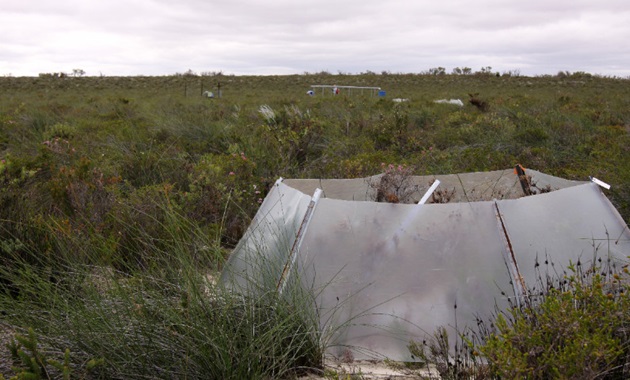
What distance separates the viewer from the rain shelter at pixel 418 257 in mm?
3727

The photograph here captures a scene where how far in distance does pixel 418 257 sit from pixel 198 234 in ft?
5.55

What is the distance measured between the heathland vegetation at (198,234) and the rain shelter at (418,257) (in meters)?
0.24

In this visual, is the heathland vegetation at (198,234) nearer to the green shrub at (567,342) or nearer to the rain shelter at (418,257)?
the green shrub at (567,342)

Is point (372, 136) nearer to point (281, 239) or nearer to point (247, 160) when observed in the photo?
point (247, 160)

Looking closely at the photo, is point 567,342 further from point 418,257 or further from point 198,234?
point 198,234

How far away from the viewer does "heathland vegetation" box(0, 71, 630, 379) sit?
285 cm

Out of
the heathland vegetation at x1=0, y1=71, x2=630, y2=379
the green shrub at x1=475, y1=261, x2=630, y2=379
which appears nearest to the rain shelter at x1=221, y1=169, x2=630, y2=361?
the heathland vegetation at x1=0, y1=71, x2=630, y2=379

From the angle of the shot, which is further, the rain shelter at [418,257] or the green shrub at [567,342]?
the rain shelter at [418,257]

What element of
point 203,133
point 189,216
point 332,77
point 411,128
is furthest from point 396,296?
point 332,77

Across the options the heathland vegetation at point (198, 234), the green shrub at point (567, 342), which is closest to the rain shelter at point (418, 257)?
the heathland vegetation at point (198, 234)

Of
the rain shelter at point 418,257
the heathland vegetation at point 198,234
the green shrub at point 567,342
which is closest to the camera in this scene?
the green shrub at point 567,342

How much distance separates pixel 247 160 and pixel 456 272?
419 cm

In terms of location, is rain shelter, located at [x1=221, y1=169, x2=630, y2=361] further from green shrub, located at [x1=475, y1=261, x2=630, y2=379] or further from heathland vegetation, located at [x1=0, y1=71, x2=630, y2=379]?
green shrub, located at [x1=475, y1=261, x2=630, y2=379]

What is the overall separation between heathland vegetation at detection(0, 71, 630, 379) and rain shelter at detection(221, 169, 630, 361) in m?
0.24
